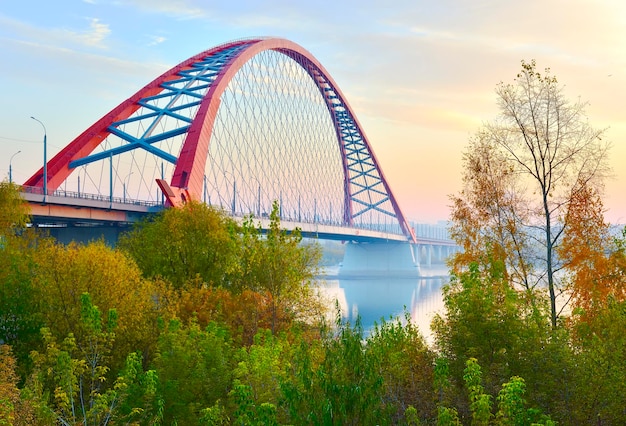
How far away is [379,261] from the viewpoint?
124 meters

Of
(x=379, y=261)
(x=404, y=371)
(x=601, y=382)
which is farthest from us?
(x=379, y=261)

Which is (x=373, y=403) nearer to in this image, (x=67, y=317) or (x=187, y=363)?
(x=187, y=363)

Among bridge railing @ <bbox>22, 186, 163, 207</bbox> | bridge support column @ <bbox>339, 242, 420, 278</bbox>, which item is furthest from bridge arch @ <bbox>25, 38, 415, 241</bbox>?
bridge support column @ <bbox>339, 242, 420, 278</bbox>

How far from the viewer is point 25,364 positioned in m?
22.5

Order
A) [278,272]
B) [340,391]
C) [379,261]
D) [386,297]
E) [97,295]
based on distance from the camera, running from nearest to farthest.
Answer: [340,391], [97,295], [278,272], [386,297], [379,261]

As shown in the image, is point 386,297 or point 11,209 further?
point 386,297

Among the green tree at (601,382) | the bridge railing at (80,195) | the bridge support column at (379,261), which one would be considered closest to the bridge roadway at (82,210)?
the bridge railing at (80,195)

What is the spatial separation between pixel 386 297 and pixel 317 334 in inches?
2476

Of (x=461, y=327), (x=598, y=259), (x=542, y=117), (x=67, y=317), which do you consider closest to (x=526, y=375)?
(x=461, y=327)

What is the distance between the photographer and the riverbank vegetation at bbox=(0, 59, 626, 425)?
13961 mm

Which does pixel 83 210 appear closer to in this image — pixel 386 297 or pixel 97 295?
pixel 97 295

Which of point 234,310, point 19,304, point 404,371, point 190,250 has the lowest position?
point 234,310

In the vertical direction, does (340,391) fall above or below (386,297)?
above

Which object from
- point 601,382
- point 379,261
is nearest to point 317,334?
point 601,382
